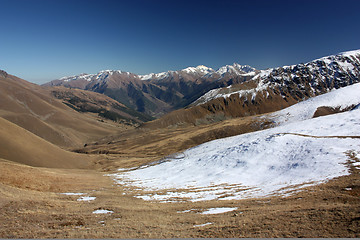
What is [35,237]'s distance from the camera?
40.2 ft

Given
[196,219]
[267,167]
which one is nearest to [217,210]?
[196,219]

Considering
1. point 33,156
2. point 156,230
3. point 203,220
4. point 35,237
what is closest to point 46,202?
point 35,237

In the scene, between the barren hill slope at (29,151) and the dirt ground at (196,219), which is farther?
the barren hill slope at (29,151)

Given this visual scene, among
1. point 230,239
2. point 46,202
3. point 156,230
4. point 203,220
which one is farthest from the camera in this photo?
point 46,202

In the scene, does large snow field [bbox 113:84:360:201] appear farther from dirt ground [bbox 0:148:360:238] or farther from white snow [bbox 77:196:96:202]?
white snow [bbox 77:196:96:202]

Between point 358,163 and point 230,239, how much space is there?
82.1ft

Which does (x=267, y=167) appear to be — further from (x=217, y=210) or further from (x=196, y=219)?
(x=196, y=219)

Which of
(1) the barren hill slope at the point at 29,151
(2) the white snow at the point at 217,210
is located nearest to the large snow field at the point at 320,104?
(2) the white snow at the point at 217,210

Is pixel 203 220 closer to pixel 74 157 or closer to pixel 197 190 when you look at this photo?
pixel 197 190

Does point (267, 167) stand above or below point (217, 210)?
below

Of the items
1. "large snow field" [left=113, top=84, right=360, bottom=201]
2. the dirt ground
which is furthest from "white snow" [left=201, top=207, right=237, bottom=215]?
"large snow field" [left=113, top=84, right=360, bottom=201]

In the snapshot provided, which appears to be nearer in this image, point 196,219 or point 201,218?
point 196,219

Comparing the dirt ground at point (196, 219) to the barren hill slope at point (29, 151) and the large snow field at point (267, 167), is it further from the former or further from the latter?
the barren hill slope at point (29, 151)

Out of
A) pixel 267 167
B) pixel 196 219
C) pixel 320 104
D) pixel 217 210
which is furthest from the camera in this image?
pixel 320 104
